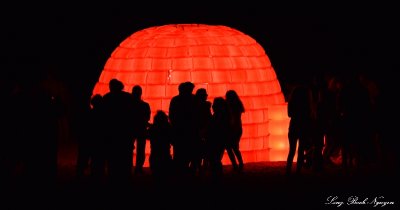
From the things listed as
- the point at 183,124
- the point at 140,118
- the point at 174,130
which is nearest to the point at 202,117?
the point at 183,124

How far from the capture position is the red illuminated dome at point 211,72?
21328mm

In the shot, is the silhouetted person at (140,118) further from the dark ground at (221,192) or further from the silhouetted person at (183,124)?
the dark ground at (221,192)

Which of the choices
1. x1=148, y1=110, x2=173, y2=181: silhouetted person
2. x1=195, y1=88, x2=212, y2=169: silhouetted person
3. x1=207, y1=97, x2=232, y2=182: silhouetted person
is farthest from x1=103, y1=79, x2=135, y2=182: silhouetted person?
x1=207, y1=97, x2=232, y2=182: silhouetted person

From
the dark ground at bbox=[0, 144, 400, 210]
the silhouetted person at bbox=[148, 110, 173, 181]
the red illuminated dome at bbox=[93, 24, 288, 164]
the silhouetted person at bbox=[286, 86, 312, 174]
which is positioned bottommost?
the dark ground at bbox=[0, 144, 400, 210]

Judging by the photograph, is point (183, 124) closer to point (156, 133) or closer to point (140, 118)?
point (156, 133)

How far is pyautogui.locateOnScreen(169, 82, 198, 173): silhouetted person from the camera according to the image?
1702cm

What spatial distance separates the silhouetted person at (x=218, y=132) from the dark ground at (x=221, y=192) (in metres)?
0.43

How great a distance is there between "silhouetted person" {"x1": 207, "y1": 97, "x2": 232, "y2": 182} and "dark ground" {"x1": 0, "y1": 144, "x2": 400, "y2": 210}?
432mm

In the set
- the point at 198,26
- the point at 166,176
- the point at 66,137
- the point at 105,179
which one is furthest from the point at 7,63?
Answer: the point at 166,176

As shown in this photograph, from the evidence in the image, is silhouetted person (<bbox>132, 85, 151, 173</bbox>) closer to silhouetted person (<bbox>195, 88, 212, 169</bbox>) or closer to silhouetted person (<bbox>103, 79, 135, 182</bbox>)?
silhouetted person (<bbox>103, 79, 135, 182</bbox>)

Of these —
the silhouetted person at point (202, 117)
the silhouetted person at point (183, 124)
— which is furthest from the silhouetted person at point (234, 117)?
the silhouetted person at point (183, 124)

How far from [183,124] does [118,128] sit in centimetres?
137

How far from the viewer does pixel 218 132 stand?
1852 cm

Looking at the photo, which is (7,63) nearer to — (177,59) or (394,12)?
(177,59)
